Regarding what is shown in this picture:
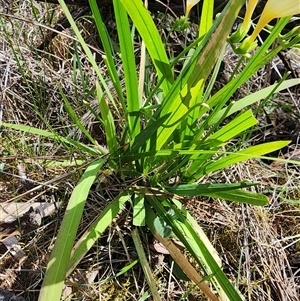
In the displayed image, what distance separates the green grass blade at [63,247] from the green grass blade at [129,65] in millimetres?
157

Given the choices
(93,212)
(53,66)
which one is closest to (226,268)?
(93,212)

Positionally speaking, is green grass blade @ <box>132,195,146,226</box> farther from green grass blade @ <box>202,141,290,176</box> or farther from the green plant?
green grass blade @ <box>202,141,290,176</box>

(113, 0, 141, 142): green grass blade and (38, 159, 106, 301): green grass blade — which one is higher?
(113, 0, 141, 142): green grass blade

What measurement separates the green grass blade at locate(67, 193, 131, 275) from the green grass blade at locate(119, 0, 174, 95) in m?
0.29

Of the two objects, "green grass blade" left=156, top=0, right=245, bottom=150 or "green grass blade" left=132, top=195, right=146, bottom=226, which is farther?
"green grass blade" left=132, top=195, right=146, bottom=226

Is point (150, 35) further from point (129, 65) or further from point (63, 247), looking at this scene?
point (63, 247)

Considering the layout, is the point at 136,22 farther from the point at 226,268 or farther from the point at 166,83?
the point at 226,268

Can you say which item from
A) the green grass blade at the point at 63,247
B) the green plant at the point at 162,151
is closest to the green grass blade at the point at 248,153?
the green plant at the point at 162,151

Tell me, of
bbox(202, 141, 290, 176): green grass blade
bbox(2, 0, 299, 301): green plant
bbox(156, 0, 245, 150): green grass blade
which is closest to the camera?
bbox(156, 0, 245, 150): green grass blade

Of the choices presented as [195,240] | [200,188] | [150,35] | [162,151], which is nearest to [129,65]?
[150,35]

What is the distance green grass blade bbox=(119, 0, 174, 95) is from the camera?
79cm

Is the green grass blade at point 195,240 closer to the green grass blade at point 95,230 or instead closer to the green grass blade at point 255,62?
the green grass blade at point 95,230

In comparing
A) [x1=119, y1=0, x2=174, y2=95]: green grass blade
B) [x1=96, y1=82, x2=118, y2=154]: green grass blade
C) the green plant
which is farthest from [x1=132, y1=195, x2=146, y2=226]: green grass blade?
[x1=119, y1=0, x2=174, y2=95]: green grass blade

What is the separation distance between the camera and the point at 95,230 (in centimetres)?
97
